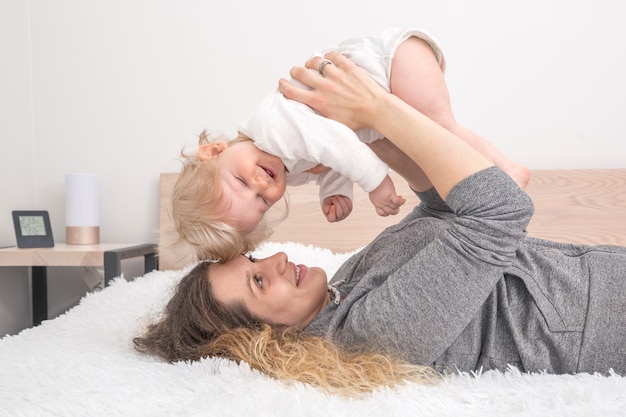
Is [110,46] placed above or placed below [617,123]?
above

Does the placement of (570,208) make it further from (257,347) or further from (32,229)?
(32,229)

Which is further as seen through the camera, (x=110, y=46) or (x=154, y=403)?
(x=110, y=46)

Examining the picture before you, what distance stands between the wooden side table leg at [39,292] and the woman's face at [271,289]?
61.7 inches

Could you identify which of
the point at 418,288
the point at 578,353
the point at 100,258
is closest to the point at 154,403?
the point at 418,288

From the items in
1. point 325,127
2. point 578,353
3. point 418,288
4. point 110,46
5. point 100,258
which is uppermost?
point 110,46

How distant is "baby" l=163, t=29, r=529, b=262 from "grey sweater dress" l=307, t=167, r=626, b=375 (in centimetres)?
21

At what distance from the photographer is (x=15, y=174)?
261 cm

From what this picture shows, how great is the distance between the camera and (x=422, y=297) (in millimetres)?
1051

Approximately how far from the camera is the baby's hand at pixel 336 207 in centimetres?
143

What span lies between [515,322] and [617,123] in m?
1.38

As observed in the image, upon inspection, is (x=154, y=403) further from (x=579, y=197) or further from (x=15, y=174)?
(x=15, y=174)

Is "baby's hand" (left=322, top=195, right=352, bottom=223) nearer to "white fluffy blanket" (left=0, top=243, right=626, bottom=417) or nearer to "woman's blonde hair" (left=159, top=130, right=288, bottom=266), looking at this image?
"woman's blonde hair" (left=159, top=130, right=288, bottom=266)

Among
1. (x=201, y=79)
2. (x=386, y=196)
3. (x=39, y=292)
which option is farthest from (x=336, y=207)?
(x=39, y=292)

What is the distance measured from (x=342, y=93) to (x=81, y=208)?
1.54 m
